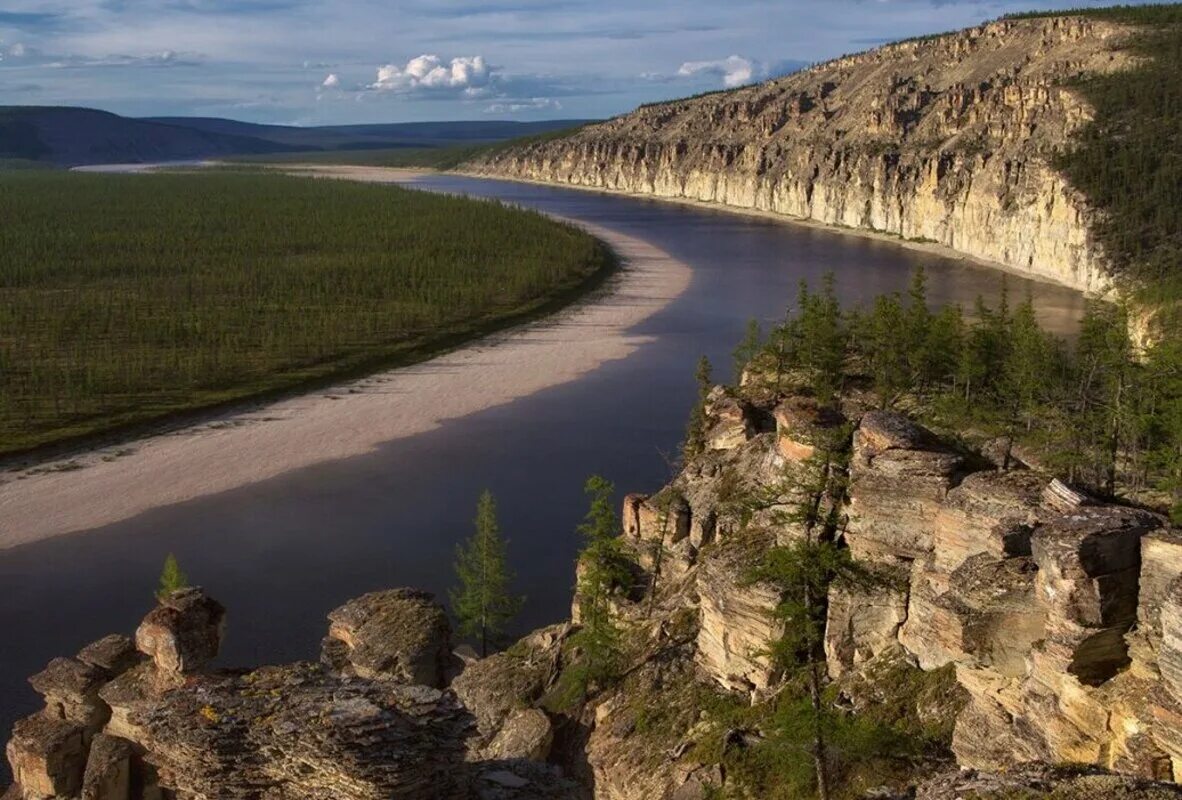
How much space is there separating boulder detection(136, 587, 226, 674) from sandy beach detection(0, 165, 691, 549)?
28.2 metres

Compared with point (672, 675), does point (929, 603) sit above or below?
above

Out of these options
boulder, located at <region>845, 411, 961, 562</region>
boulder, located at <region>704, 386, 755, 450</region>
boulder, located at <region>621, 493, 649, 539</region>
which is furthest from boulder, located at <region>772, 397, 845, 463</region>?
boulder, located at <region>621, 493, 649, 539</region>

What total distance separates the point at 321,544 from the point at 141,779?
25.1 metres

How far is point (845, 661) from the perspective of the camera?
2492 cm

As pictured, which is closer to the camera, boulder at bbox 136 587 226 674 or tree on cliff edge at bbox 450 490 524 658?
boulder at bbox 136 587 226 674

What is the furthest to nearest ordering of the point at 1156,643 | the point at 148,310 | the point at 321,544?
1. the point at 148,310
2. the point at 321,544
3. the point at 1156,643

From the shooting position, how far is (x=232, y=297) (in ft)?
379

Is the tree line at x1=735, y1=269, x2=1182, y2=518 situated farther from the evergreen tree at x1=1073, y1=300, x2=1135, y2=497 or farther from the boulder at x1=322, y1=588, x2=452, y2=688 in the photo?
the boulder at x1=322, y1=588, x2=452, y2=688

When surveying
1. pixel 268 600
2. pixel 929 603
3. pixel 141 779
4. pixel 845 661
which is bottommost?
pixel 268 600

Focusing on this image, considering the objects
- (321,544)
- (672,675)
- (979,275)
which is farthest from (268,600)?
(979,275)

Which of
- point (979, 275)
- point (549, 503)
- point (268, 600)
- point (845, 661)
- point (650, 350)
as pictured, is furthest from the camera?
point (979, 275)

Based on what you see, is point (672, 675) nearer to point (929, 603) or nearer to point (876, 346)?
point (929, 603)

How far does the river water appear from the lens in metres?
42.0

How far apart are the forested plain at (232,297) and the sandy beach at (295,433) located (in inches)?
173
